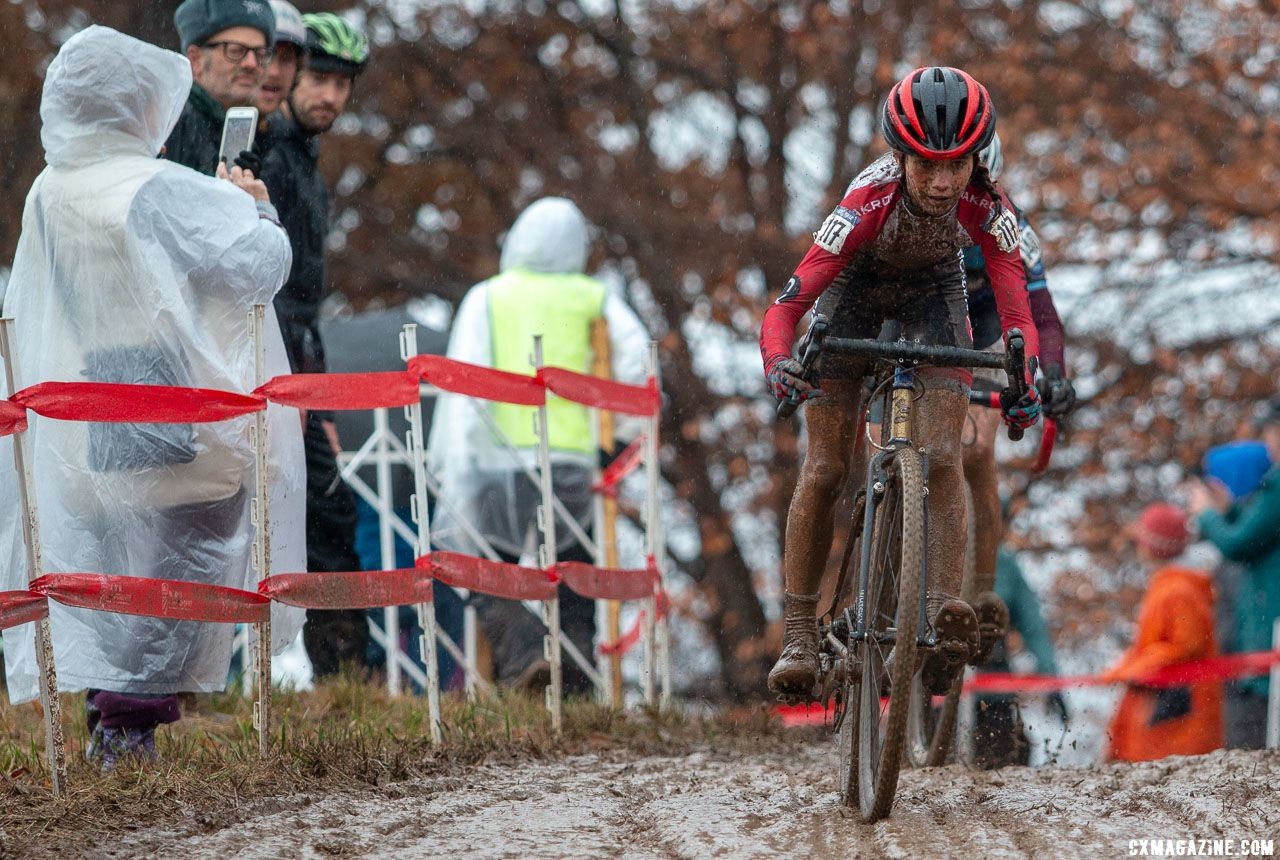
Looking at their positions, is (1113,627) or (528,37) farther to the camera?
(1113,627)

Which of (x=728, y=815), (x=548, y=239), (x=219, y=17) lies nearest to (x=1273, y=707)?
(x=728, y=815)

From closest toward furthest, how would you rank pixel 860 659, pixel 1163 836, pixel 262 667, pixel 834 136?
pixel 1163 836, pixel 860 659, pixel 262 667, pixel 834 136

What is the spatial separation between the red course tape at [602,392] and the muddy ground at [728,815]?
1.77 m

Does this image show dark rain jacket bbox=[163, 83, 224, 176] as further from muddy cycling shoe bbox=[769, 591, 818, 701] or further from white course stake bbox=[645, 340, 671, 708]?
muddy cycling shoe bbox=[769, 591, 818, 701]

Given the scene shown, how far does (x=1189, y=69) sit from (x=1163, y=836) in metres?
14.3

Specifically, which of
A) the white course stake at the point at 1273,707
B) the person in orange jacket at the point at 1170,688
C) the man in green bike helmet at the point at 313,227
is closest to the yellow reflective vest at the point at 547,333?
the man in green bike helmet at the point at 313,227

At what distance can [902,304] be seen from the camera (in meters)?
6.92

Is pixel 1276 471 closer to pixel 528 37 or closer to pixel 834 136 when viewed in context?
pixel 834 136

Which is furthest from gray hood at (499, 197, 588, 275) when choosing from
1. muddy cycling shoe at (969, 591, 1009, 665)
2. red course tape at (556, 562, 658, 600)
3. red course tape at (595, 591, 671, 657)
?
muddy cycling shoe at (969, 591, 1009, 665)

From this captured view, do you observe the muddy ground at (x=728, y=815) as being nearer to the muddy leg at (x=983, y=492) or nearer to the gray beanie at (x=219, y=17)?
the muddy leg at (x=983, y=492)

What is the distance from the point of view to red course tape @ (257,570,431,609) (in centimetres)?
722

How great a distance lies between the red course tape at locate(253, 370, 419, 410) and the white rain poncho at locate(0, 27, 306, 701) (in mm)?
124

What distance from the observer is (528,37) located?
19.8 metres

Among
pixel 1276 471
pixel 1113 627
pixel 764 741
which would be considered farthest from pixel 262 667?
pixel 1113 627
